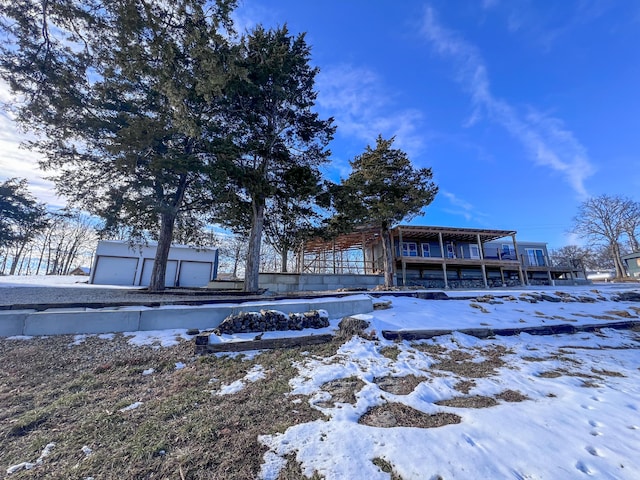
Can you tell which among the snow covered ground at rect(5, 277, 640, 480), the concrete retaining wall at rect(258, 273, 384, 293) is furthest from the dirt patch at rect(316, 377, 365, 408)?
the concrete retaining wall at rect(258, 273, 384, 293)

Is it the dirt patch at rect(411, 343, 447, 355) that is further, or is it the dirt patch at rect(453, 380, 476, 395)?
the dirt patch at rect(411, 343, 447, 355)

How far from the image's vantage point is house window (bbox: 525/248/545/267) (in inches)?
872

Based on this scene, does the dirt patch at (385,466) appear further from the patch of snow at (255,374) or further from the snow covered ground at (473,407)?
the patch of snow at (255,374)

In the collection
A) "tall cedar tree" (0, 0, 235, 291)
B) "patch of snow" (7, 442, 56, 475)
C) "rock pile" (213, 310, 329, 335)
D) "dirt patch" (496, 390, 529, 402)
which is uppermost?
"tall cedar tree" (0, 0, 235, 291)

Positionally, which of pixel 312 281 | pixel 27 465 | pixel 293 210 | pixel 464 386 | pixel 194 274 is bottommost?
pixel 27 465

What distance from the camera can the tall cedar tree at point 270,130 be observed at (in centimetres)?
934

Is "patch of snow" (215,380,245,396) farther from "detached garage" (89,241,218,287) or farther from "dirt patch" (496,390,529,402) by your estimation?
"detached garage" (89,241,218,287)

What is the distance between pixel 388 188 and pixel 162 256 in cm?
1066

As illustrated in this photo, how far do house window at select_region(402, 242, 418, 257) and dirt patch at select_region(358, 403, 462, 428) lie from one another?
17.0 meters

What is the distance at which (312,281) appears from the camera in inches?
556

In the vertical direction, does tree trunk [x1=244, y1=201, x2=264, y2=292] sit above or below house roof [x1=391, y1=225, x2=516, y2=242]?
below

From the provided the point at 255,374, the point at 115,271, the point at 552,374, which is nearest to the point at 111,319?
the point at 255,374

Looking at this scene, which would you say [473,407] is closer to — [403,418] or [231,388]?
[403,418]

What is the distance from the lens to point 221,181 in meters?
8.55
